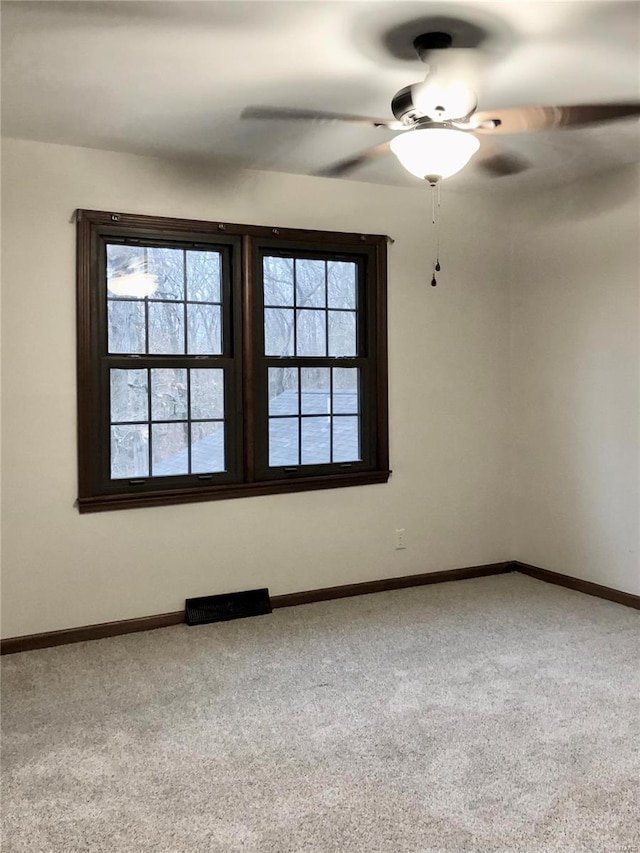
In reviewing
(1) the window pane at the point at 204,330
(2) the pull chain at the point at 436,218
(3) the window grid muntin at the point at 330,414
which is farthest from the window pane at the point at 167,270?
(2) the pull chain at the point at 436,218

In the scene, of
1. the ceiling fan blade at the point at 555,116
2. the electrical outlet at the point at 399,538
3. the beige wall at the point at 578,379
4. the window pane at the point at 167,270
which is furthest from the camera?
the electrical outlet at the point at 399,538

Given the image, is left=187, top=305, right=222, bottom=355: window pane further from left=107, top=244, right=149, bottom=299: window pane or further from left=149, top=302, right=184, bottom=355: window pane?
left=107, top=244, right=149, bottom=299: window pane

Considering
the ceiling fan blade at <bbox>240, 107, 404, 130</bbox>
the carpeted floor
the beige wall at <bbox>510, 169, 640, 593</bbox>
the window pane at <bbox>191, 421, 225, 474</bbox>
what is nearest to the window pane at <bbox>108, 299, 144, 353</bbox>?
the window pane at <bbox>191, 421, 225, 474</bbox>

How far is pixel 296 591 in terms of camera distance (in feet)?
14.4

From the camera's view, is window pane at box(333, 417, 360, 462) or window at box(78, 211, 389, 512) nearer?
window at box(78, 211, 389, 512)

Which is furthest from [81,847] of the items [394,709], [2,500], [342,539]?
[342,539]

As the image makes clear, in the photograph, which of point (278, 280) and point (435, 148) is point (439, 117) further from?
point (278, 280)

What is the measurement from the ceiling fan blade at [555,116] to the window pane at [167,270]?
1.78 meters

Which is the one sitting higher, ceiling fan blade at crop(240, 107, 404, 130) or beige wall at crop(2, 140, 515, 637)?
ceiling fan blade at crop(240, 107, 404, 130)

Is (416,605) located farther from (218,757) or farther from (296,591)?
(218,757)

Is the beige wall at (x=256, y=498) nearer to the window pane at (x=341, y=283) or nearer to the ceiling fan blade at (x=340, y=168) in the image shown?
the ceiling fan blade at (x=340, y=168)

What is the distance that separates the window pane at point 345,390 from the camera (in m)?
4.57

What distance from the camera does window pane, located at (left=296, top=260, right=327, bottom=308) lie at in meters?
4.42

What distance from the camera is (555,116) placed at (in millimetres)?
3146
